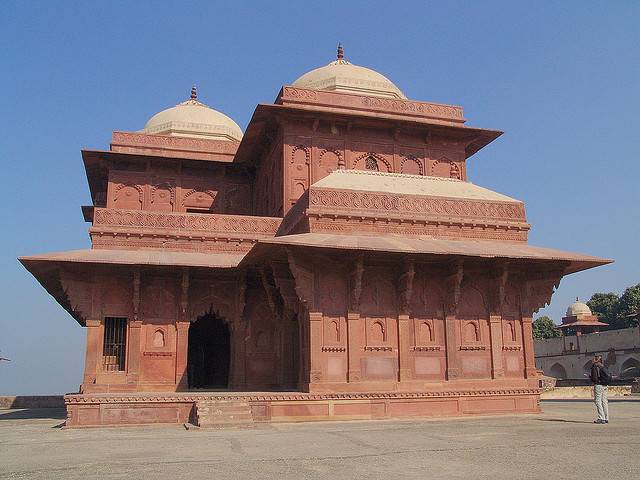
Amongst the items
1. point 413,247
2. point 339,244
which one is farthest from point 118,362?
point 413,247

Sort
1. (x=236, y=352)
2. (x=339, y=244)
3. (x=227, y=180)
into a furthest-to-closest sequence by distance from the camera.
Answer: (x=227, y=180) < (x=236, y=352) < (x=339, y=244)

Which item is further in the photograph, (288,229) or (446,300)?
(288,229)

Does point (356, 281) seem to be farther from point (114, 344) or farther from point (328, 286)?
point (114, 344)

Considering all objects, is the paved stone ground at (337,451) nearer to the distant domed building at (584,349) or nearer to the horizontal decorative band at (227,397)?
the horizontal decorative band at (227,397)

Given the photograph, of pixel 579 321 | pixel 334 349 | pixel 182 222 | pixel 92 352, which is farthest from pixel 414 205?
pixel 579 321

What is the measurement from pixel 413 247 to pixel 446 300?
2.10 metres

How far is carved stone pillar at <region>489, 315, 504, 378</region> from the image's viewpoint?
590 inches

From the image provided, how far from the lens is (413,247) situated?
44.9 ft

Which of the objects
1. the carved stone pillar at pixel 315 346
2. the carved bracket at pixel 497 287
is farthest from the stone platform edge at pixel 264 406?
the carved bracket at pixel 497 287

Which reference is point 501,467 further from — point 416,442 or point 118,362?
point 118,362

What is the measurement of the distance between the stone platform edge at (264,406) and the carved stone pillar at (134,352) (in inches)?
107

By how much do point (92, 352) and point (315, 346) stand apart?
6.09m

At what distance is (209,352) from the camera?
2212cm

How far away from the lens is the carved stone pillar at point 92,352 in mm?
15594
